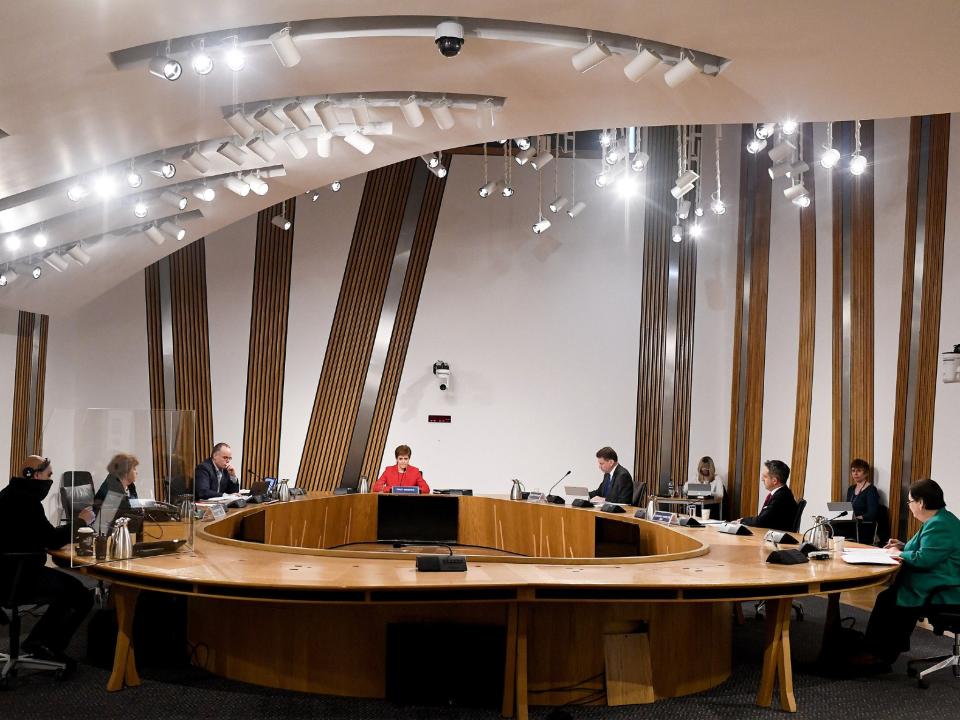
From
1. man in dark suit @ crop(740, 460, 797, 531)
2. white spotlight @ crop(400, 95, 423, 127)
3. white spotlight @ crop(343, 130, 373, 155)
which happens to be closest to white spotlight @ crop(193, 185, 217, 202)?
white spotlight @ crop(343, 130, 373, 155)

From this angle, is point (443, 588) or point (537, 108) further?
point (537, 108)

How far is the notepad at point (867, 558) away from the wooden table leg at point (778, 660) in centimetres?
63

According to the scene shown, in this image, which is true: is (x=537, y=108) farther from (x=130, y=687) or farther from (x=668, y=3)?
(x=130, y=687)

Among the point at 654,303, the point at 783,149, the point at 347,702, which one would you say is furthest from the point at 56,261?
the point at 654,303

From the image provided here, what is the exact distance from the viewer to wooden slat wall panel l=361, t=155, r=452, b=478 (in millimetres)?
10547

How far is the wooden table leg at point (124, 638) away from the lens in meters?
4.08

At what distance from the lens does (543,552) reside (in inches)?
295

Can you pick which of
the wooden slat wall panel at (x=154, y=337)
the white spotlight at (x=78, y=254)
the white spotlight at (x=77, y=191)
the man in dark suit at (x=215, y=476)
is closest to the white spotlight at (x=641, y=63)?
the white spotlight at (x=77, y=191)

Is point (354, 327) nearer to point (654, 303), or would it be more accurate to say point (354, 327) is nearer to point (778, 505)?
point (654, 303)

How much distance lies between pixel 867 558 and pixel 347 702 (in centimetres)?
267

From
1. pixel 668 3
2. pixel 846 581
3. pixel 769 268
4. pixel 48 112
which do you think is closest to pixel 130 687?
pixel 48 112

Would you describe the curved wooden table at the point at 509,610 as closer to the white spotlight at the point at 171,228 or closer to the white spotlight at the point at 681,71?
the white spotlight at the point at 681,71

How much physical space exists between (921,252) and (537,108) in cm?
383

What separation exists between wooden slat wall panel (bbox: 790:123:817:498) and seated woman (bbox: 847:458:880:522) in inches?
45.5
